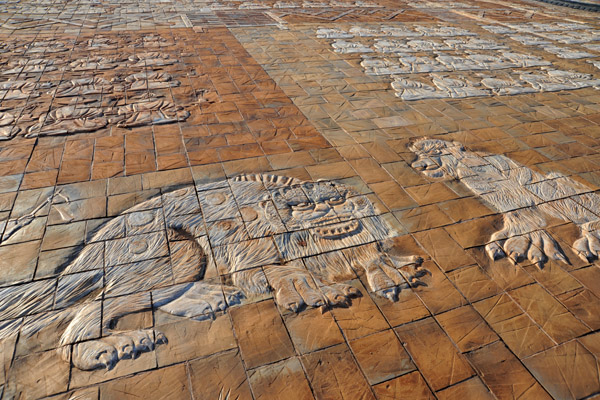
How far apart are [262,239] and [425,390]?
4.85ft

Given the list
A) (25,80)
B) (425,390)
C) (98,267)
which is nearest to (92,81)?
(25,80)

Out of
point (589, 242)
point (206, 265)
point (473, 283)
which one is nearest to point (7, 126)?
point (206, 265)

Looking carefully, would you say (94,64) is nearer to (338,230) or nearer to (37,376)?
(338,230)

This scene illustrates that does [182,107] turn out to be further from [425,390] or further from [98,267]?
[425,390]

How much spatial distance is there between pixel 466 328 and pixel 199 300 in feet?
5.52

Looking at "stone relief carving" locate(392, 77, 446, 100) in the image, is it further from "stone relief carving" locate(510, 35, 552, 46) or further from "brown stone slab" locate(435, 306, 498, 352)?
"stone relief carving" locate(510, 35, 552, 46)

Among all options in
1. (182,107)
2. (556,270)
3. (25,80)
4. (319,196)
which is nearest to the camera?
(556,270)

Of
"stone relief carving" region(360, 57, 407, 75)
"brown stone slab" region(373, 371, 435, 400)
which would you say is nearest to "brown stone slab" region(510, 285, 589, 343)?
"brown stone slab" region(373, 371, 435, 400)

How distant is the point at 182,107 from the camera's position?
491 cm

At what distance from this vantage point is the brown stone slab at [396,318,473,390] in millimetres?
2170

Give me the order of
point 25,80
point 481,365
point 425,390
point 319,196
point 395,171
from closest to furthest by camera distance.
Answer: point 425,390 → point 481,365 → point 319,196 → point 395,171 → point 25,80

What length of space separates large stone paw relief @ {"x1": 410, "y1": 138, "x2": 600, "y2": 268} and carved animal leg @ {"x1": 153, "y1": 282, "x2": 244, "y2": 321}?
1.98 meters

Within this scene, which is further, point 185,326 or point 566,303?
point 566,303

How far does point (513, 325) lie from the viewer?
246cm
